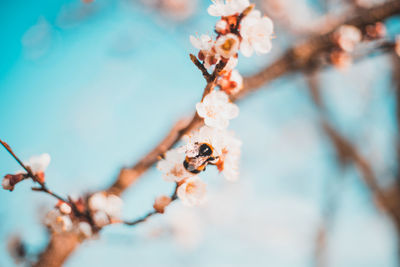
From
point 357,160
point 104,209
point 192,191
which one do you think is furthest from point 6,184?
point 357,160

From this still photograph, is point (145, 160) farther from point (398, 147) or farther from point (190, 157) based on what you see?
point (398, 147)

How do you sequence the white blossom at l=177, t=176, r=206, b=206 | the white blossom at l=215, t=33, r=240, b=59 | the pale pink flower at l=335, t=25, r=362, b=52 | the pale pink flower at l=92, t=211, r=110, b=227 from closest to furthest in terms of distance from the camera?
1. the white blossom at l=215, t=33, r=240, b=59
2. the white blossom at l=177, t=176, r=206, b=206
3. the pale pink flower at l=92, t=211, r=110, b=227
4. the pale pink flower at l=335, t=25, r=362, b=52

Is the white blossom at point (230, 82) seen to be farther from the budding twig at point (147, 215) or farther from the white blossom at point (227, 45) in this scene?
the budding twig at point (147, 215)

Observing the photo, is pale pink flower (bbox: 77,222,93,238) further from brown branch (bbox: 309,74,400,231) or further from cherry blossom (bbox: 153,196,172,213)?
brown branch (bbox: 309,74,400,231)

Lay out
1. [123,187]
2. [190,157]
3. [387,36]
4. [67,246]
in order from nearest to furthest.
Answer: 1. [190,157]
2. [67,246]
3. [123,187]
4. [387,36]

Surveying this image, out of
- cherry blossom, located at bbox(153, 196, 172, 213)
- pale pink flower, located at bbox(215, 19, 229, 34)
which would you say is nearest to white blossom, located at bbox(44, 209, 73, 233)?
cherry blossom, located at bbox(153, 196, 172, 213)

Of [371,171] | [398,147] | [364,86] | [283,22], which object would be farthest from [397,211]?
[283,22]
